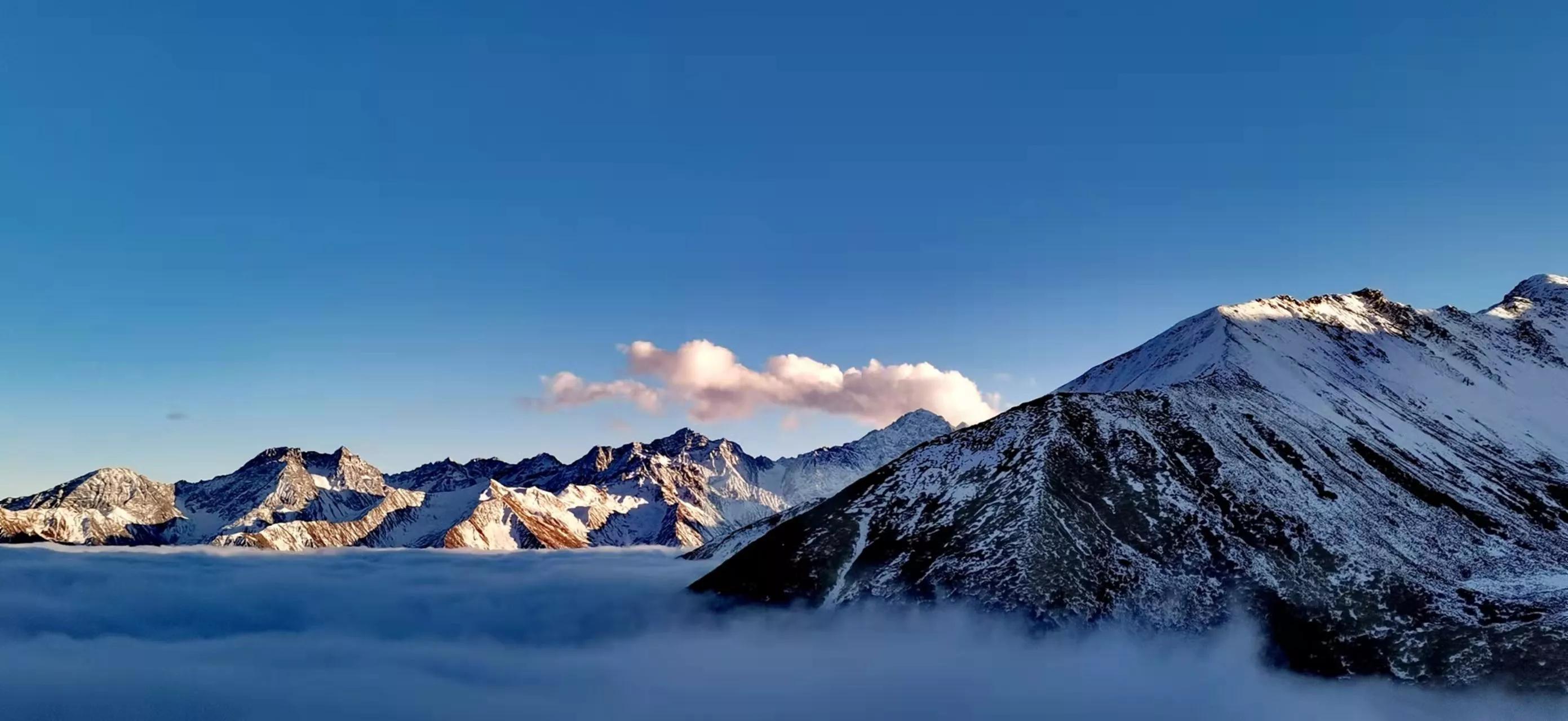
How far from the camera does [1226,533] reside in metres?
135

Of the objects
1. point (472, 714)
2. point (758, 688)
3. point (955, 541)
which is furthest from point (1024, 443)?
point (472, 714)

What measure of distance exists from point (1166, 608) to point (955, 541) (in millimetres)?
37216

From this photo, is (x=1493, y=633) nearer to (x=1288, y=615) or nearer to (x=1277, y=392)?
(x=1288, y=615)

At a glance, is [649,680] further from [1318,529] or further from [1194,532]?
[1318,529]

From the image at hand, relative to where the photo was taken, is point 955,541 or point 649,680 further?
point 649,680

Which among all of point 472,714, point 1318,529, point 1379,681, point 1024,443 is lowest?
point 472,714

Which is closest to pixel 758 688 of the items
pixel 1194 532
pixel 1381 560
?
pixel 1194 532

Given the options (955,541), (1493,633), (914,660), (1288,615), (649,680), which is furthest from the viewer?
(649,680)

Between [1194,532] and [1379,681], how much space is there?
35646mm

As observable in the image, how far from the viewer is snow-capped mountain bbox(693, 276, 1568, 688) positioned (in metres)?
113

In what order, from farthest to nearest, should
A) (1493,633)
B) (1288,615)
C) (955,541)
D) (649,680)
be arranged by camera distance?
(649,680) < (955,541) < (1288,615) < (1493,633)

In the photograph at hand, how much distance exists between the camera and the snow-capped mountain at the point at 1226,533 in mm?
113250

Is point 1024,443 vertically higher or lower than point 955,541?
higher

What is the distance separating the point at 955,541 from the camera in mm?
144250
